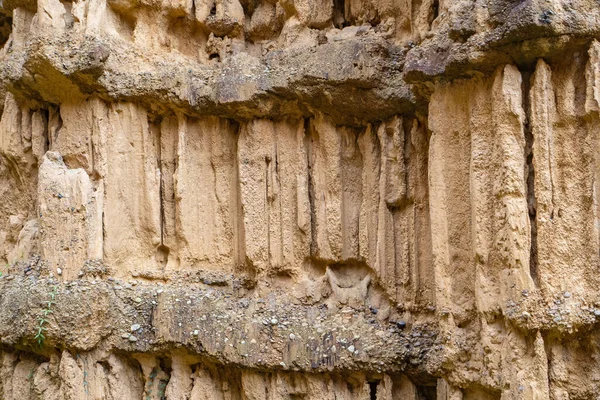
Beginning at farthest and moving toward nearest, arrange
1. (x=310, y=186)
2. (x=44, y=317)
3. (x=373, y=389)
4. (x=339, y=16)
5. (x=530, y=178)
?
(x=339, y=16), (x=310, y=186), (x=44, y=317), (x=373, y=389), (x=530, y=178)

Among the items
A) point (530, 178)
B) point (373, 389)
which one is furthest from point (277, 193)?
point (530, 178)

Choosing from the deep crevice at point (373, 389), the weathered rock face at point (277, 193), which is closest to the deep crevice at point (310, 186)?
the weathered rock face at point (277, 193)

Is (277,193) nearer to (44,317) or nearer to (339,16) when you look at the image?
(339,16)

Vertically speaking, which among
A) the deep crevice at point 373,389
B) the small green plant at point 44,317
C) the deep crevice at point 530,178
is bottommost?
the deep crevice at point 373,389

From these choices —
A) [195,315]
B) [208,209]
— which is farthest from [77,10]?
[195,315]

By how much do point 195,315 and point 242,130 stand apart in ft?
6.45

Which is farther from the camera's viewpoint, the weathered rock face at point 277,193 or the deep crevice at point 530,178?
the weathered rock face at point 277,193

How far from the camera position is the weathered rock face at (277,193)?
16.1 ft

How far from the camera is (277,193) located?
6809 millimetres

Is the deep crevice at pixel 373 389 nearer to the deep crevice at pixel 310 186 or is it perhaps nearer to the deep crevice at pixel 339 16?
the deep crevice at pixel 310 186

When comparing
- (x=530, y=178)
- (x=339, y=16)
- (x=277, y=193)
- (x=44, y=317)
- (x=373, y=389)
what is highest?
(x=339, y=16)

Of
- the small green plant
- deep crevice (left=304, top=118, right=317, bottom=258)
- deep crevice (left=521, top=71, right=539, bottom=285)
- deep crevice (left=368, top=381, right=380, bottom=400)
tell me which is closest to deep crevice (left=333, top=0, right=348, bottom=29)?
deep crevice (left=304, top=118, right=317, bottom=258)

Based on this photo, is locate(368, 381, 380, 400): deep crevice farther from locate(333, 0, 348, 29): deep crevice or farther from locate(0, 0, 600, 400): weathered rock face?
locate(333, 0, 348, 29): deep crevice

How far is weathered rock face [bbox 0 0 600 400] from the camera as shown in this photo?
4914 millimetres
